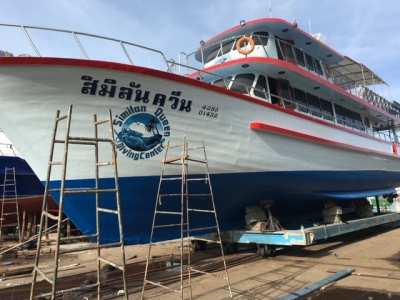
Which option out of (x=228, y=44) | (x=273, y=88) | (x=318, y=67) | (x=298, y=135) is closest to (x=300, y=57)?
(x=318, y=67)

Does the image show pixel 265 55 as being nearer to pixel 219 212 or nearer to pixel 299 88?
pixel 299 88

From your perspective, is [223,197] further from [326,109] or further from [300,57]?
[326,109]

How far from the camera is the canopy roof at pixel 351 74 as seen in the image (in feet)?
46.5

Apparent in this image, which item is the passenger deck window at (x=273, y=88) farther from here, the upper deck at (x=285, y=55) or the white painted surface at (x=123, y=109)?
the white painted surface at (x=123, y=109)

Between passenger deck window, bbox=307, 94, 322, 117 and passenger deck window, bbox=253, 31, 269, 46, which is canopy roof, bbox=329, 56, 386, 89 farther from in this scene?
passenger deck window, bbox=253, 31, 269, 46

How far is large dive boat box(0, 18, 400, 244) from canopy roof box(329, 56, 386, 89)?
1605mm

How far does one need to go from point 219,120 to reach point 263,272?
10.1 feet

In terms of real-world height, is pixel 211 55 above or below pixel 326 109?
above

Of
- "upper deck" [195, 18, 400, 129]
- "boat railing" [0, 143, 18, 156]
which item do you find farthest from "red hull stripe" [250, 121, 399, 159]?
"boat railing" [0, 143, 18, 156]

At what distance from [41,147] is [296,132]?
5667 mm

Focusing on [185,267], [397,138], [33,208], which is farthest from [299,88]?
[33,208]

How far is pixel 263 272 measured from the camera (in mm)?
7348

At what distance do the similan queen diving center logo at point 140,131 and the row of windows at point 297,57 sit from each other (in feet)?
16.5

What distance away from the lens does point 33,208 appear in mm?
15602
